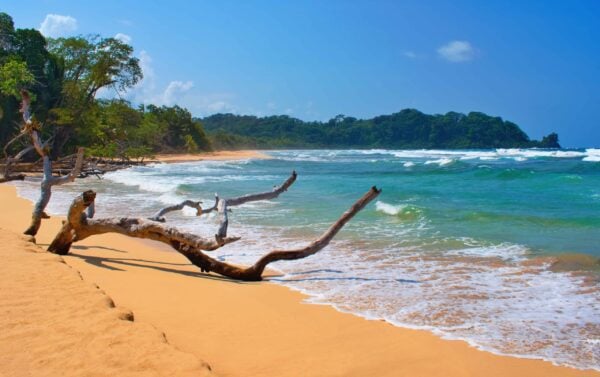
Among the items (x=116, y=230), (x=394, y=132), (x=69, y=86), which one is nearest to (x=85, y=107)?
(x=69, y=86)

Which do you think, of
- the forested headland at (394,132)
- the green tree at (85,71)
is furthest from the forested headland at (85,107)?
the forested headland at (394,132)

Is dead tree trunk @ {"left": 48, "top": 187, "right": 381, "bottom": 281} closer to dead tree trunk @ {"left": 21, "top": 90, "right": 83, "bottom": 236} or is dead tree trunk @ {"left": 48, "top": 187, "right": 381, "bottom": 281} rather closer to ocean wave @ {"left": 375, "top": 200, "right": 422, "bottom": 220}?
dead tree trunk @ {"left": 21, "top": 90, "right": 83, "bottom": 236}

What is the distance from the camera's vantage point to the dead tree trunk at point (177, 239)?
724 centimetres

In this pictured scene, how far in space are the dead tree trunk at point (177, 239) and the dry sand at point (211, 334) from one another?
0.58 meters

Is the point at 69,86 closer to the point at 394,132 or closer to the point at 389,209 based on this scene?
the point at 389,209

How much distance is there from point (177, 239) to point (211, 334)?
9.33ft

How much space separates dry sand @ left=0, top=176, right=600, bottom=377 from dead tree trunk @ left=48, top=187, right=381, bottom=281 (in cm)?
58

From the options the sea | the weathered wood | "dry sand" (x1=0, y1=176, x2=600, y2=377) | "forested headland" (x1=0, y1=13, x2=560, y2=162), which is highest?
"forested headland" (x1=0, y1=13, x2=560, y2=162)

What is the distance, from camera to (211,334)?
465 cm

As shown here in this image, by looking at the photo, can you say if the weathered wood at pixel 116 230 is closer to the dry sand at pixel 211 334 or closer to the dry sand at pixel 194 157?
the dry sand at pixel 211 334

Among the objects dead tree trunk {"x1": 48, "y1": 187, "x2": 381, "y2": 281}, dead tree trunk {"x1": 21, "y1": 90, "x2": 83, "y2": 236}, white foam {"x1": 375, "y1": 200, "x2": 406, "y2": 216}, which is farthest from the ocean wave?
dead tree trunk {"x1": 21, "y1": 90, "x2": 83, "y2": 236}

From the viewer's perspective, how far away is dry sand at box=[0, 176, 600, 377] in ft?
12.0

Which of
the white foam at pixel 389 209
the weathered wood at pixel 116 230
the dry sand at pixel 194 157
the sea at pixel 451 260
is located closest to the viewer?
the sea at pixel 451 260

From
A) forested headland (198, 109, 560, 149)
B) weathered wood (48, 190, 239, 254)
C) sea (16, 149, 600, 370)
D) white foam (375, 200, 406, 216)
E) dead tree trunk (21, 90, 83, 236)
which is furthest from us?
forested headland (198, 109, 560, 149)
